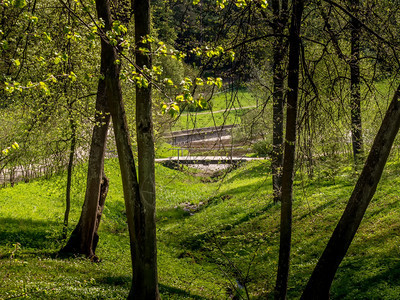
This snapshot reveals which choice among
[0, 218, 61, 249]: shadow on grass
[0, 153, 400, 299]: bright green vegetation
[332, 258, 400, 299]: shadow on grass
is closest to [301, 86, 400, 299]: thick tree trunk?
[0, 153, 400, 299]: bright green vegetation

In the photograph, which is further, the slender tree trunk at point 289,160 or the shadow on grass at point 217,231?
the shadow on grass at point 217,231

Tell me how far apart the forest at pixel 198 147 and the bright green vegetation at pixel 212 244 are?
3.4 inches

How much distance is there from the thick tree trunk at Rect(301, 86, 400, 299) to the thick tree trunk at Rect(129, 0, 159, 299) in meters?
3.46

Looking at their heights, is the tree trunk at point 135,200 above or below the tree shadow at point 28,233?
above

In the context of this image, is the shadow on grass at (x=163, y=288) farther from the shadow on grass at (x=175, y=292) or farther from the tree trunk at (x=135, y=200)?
the tree trunk at (x=135, y=200)

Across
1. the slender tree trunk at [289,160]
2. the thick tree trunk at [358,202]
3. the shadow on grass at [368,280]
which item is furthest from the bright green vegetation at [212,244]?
the thick tree trunk at [358,202]

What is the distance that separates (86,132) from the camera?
1405 centimetres

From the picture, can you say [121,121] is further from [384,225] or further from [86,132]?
[384,225]

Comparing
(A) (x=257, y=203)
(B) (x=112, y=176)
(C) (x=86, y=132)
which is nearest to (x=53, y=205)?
(C) (x=86, y=132)

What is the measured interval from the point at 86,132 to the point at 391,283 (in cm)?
1095

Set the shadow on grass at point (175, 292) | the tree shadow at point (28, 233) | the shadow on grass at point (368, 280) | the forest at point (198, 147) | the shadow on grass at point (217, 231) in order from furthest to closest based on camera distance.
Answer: the shadow on grass at point (217, 231)
the tree shadow at point (28, 233)
the shadow on grass at point (175, 292)
the shadow on grass at point (368, 280)
the forest at point (198, 147)

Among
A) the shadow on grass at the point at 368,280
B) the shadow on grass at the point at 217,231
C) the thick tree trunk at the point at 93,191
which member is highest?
the thick tree trunk at the point at 93,191

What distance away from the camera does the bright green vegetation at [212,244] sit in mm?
9219

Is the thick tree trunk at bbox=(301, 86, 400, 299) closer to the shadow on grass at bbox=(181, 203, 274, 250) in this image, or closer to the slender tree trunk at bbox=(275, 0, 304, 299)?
the slender tree trunk at bbox=(275, 0, 304, 299)
